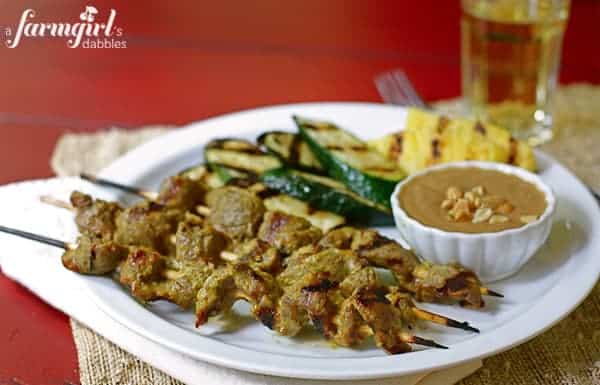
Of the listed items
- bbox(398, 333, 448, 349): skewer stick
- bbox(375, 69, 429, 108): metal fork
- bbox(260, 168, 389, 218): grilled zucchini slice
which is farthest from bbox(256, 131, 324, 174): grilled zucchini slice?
bbox(398, 333, 448, 349): skewer stick

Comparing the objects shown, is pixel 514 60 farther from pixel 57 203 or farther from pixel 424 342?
pixel 57 203

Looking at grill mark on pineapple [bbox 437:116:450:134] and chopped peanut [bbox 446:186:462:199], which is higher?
grill mark on pineapple [bbox 437:116:450:134]

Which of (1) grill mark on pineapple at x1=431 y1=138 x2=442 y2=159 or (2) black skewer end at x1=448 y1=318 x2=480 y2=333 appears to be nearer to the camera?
(2) black skewer end at x1=448 y1=318 x2=480 y2=333

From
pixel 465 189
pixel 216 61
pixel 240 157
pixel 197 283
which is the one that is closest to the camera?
pixel 197 283

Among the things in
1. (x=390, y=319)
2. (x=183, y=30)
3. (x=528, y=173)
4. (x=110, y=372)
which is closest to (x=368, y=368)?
(x=390, y=319)

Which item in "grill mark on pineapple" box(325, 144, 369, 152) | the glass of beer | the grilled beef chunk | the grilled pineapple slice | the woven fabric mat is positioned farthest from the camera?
A: the glass of beer

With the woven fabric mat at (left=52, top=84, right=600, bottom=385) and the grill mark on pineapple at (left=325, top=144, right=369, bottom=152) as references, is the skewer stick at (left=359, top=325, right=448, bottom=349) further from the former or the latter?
the grill mark on pineapple at (left=325, top=144, right=369, bottom=152)

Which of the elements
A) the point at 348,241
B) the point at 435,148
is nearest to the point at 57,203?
the point at 348,241
